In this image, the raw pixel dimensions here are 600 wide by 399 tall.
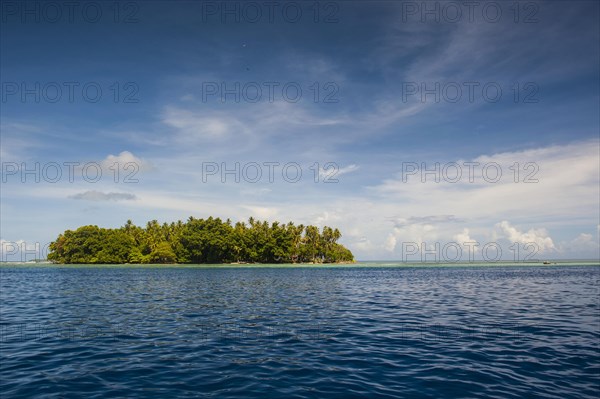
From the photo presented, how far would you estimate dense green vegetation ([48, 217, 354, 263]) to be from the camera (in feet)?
541

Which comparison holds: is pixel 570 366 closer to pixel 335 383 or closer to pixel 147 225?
pixel 335 383

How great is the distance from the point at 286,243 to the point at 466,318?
151387mm

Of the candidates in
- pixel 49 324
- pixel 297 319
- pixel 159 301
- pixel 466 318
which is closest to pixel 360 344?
pixel 297 319

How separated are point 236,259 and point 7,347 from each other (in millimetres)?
158187

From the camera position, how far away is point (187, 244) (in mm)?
166375

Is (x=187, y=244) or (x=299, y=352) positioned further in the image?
(x=187, y=244)

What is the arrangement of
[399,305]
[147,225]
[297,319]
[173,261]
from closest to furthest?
[297,319], [399,305], [173,261], [147,225]

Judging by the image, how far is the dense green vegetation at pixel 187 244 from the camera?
165000mm

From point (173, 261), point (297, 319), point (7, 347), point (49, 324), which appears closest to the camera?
point (7, 347)

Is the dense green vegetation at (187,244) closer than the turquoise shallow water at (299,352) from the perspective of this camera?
No

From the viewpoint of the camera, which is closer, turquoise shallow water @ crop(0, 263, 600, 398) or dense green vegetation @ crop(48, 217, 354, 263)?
turquoise shallow water @ crop(0, 263, 600, 398)

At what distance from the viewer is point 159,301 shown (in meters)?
36.1

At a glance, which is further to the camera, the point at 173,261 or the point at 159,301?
the point at 173,261

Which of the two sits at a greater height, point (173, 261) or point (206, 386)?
point (206, 386)
